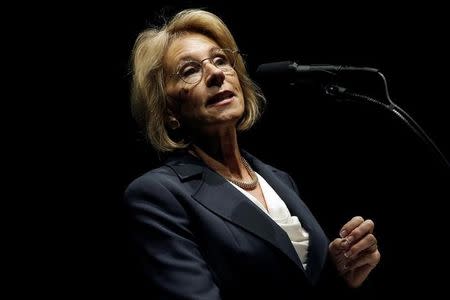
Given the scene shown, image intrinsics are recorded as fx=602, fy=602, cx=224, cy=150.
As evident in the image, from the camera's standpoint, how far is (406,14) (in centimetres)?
262

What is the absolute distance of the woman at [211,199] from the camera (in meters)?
1.53

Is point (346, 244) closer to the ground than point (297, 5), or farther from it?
closer to the ground

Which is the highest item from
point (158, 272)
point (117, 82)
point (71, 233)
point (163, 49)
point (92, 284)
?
point (163, 49)

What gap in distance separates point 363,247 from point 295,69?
22.1 inches

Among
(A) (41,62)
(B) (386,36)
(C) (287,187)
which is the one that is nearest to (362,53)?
(B) (386,36)

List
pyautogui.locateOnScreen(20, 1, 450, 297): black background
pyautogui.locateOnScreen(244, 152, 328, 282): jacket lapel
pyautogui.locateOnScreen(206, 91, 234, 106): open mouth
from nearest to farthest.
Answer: pyautogui.locateOnScreen(244, 152, 328, 282): jacket lapel → pyautogui.locateOnScreen(206, 91, 234, 106): open mouth → pyautogui.locateOnScreen(20, 1, 450, 297): black background

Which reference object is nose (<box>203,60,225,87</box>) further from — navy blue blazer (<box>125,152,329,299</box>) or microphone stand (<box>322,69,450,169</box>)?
microphone stand (<box>322,69,450,169</box>)

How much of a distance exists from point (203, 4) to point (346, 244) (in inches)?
49.9

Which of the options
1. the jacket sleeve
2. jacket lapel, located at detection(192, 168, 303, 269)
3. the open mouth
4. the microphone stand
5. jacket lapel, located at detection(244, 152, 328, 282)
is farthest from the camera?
the open mouth

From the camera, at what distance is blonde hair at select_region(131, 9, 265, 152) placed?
187 centimetres

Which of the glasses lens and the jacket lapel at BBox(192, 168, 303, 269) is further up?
the glasses lens

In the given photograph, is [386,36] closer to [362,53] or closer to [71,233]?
[362,53]

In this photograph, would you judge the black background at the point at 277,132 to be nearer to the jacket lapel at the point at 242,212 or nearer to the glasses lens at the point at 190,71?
the glasses lens at the point at 190,71

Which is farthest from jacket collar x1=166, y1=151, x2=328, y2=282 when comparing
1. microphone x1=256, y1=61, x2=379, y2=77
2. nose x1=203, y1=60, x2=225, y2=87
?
microphone x1=256, y1=61, x2=379, y2=77
